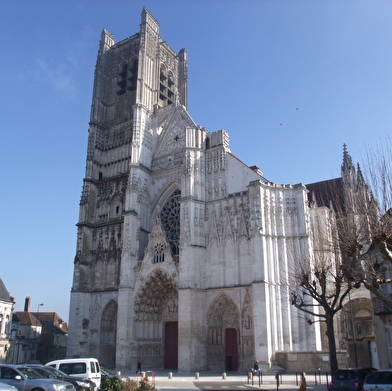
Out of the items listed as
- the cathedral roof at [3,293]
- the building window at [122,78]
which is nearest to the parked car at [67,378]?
the cathedral roof at [3,293]

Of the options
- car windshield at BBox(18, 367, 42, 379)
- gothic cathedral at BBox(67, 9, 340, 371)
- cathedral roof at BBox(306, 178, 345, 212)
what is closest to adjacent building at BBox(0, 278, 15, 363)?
gothic cathedral at BBox(67, 9, 340, 371)

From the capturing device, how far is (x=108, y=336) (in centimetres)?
2962

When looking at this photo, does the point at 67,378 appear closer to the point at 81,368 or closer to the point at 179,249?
the point at 81,368

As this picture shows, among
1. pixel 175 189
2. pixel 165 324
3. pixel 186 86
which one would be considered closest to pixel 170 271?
pixel 165 324

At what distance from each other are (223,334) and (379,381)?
14.2 m

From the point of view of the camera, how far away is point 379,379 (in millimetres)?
11070

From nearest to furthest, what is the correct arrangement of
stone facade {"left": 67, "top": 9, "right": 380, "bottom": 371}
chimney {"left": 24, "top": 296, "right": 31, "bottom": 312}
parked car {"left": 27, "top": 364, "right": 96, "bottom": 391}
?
parked car {"left": 27, "top": 364, "right": 96, "bottom": 391} → stone facade {"left": 67, "top": 9, "right": 380, "bottom": 371} → chimney {"left": 24, "top": 296, "right": 31, "bottom": 312}

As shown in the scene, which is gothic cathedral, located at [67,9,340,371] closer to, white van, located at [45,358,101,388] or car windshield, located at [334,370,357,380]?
car windshield, located at [334,370,357,380]

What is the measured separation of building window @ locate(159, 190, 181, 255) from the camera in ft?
93.7

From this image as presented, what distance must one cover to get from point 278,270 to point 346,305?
5.82m

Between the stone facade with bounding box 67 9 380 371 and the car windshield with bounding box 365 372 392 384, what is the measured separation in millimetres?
8321

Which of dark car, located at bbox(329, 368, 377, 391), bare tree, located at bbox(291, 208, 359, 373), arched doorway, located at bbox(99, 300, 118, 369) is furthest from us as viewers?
arched doorway, located at bbox(99, 300, 118, 369)

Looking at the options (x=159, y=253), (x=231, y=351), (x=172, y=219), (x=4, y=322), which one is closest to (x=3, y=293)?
(x=4, y=322)

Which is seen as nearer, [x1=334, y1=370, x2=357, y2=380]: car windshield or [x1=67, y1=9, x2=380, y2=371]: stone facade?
[x1=334, y1=370, x2=357, y2=380]: car windshield
